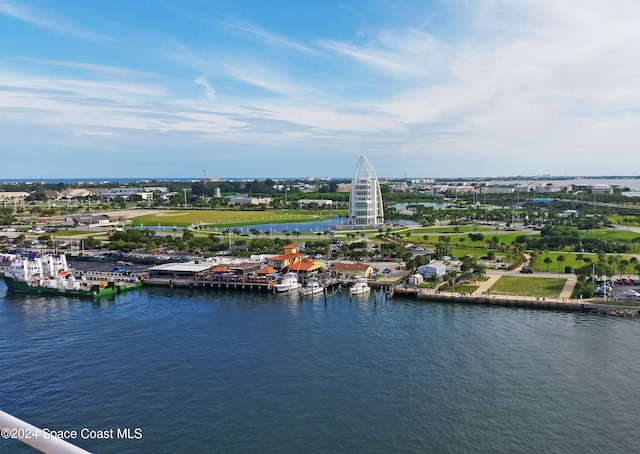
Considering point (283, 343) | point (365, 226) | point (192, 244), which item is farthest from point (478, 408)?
point (365, 226)

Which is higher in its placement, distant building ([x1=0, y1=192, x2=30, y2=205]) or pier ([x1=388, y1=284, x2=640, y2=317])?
distant building ([x1=0, y1=192, x2=30, y2=205])

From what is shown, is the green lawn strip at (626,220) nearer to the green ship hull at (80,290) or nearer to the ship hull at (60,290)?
the green ship hull at (80,290)

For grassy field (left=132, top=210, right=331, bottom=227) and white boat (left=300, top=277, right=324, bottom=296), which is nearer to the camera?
white boat (left=300, top=277, right=324, bottom=296)

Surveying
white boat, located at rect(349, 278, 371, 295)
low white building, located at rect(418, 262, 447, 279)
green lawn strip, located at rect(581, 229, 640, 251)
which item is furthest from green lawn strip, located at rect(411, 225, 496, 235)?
white boat, located at rect(349, 278, 371, 295)

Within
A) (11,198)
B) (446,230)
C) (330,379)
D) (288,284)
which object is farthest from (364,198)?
(11,198)

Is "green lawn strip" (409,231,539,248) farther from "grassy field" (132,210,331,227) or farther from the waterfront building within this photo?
"grassy field" (132,210,331,227)

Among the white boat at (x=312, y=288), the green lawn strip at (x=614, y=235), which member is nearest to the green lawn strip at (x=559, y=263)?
the green lawn strip at (x=614, y=235)

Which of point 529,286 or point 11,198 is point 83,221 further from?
point 529,286
